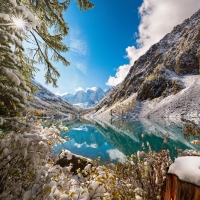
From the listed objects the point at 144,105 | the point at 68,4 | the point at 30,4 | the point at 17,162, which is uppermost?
the point at 144,105

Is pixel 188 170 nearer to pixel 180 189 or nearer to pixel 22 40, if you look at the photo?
pixel 180 189

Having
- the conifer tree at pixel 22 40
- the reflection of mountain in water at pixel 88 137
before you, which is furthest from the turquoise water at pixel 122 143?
the conifer tree at pixel 22 40

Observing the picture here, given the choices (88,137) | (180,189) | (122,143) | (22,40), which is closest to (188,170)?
(180,189)

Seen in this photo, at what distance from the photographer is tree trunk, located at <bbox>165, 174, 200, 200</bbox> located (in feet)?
6.14

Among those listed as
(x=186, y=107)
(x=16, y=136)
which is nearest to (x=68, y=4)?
(x=16, y=136)

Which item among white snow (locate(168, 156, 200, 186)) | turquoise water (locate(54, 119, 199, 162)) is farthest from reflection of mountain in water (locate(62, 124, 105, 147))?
white snow (locate(168, 156, 200, 186))

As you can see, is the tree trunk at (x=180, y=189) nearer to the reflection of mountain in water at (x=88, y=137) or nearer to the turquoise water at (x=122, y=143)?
the turquoise water at (x=122, y=143)

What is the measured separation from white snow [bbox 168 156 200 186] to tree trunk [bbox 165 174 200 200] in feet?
0.20

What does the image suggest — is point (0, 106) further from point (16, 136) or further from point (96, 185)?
point (96, 185)

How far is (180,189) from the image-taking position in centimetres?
203

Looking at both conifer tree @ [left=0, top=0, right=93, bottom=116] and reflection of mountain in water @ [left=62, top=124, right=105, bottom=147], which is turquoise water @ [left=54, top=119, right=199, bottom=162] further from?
conifer tree @ [left=0, top=0, right=93, bottom=116]

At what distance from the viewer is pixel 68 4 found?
21.9ft

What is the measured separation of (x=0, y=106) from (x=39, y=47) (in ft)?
15.1

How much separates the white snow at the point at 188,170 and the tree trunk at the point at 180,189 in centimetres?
6
